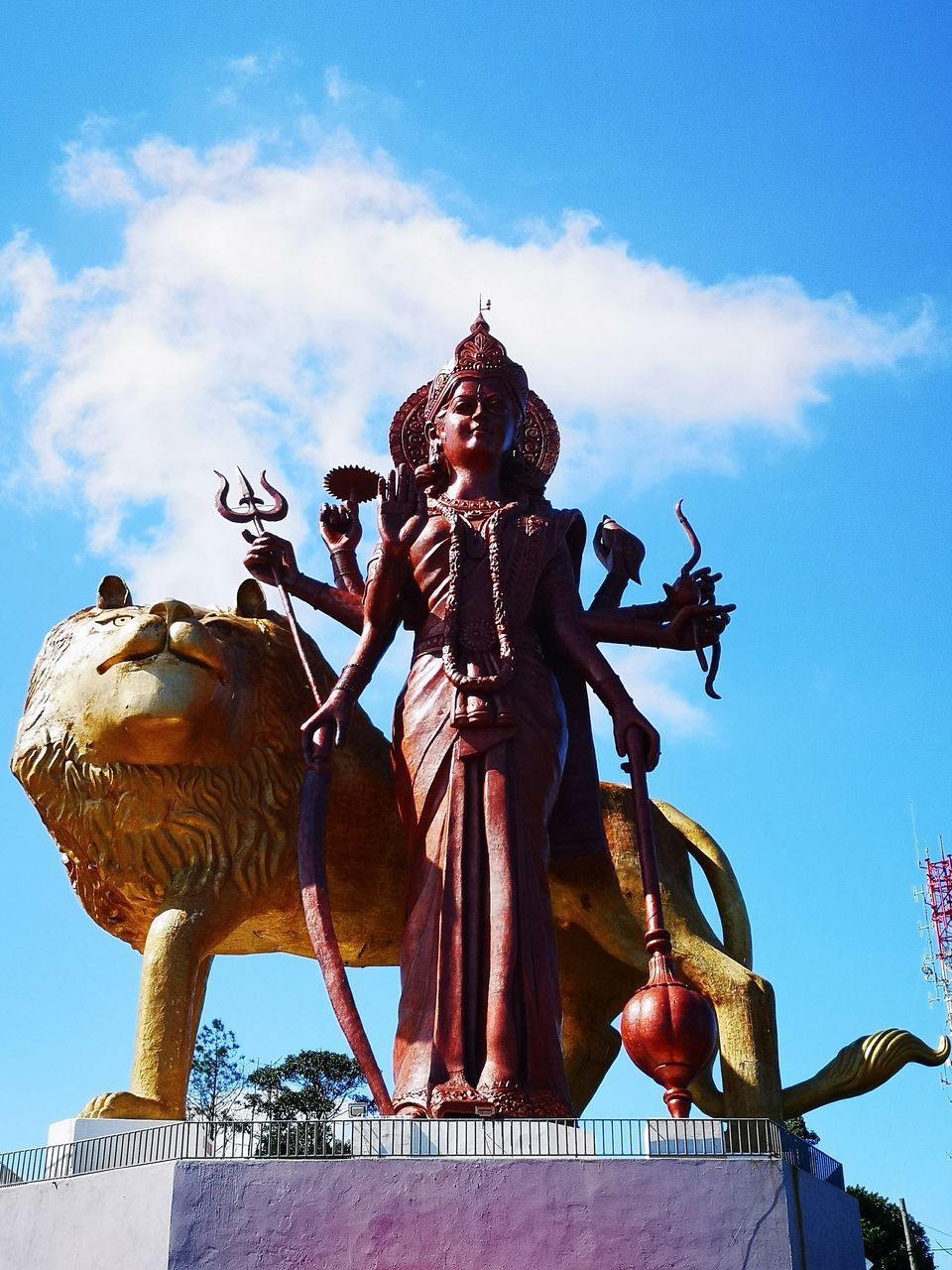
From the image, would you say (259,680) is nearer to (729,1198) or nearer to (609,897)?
(609,897)

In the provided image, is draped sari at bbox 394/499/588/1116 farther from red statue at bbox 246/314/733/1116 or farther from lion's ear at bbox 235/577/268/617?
lion's ear at bbox 235/577/268/617

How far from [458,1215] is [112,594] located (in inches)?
172

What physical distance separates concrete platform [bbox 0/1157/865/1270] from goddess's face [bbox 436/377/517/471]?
4078 mm

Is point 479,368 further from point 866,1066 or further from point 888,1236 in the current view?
A: point 888,1236

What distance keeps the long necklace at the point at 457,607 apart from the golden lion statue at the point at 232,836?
1196 mm

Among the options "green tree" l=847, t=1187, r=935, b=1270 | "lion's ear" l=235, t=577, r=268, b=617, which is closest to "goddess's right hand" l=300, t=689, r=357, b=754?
"lion's ear" l=235, t=577, r=268, b=617

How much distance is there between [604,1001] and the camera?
9.91 metres

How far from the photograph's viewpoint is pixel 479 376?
9.48 m

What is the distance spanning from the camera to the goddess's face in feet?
30.7

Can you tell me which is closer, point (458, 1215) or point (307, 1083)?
point (458, 1215)

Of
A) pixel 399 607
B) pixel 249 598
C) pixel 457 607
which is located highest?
pixel 249 598

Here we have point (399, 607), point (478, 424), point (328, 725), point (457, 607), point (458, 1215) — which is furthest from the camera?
point (478, 424)

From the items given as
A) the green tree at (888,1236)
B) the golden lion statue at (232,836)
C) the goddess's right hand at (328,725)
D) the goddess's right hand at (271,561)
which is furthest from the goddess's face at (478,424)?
the green tree at (888,1236)

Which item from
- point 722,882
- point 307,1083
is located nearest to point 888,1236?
point 307,1083
